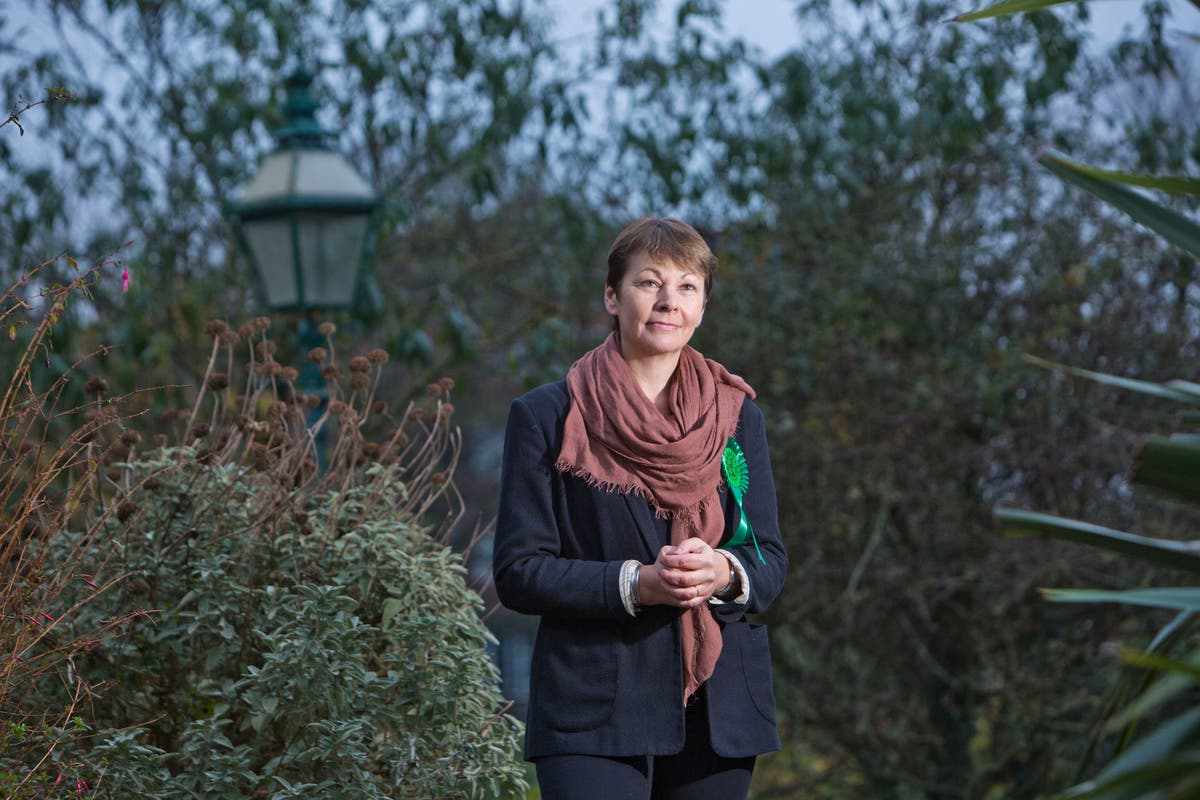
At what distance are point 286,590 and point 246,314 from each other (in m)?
6.30

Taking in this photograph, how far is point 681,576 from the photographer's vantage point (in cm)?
274

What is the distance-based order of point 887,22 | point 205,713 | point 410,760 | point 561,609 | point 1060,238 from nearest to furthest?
point 561,609 < point 410,760 < point 205,713 < point 1060,238 < point 887,22

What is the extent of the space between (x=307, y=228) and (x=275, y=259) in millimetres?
218

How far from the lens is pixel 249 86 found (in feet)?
32.3

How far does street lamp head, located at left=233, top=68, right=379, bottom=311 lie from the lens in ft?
23.8

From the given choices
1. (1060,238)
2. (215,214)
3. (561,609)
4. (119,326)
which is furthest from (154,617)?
(215,214)

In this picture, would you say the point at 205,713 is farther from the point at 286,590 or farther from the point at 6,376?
the point at 6,376

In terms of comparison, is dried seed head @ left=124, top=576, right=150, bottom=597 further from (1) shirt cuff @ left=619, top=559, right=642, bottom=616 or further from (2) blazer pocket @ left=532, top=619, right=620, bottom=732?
(1) shirt cuff @ left=619, top=559, right=642, bottom=616

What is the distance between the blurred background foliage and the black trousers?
5167mm

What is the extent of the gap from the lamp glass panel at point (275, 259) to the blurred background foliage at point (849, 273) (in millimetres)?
1212

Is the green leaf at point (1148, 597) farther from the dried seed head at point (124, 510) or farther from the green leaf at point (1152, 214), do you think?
the dried seed head at point (124, 510)

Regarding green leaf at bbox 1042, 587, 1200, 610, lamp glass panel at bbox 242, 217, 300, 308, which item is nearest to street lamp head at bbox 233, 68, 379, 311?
lamp glass panel at bbox 242, 217, 300, 308

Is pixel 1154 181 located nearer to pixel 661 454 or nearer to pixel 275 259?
pixel 661 454

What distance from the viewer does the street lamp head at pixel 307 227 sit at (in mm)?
7262
